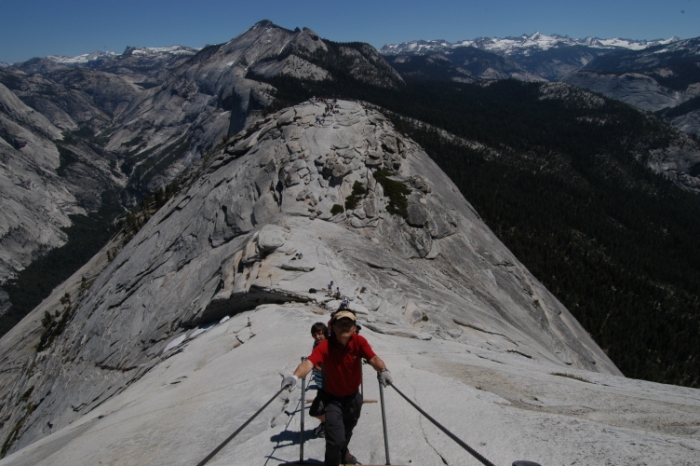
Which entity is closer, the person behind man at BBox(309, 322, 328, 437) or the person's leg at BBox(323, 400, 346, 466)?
the person's leg at BBox(323, 400, 346, 466)

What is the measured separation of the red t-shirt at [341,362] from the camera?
7.27 meters

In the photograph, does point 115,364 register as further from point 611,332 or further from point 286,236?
point 611,332

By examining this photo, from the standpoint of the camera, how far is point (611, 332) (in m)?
72.0

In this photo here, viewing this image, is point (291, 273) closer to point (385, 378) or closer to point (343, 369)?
point (343, 369)

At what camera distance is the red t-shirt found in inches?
286

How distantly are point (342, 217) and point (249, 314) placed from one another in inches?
620

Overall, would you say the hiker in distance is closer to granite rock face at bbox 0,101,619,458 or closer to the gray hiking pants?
the gray hiking pants

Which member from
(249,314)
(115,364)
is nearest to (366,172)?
(249,314)

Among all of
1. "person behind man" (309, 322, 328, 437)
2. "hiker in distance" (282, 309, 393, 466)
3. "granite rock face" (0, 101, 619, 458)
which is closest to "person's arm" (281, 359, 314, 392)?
"hiker in distance" (282, 309, 393, 466)

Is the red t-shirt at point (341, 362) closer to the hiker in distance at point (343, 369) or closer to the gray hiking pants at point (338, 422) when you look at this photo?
the hiker in distance at point (343, 369)

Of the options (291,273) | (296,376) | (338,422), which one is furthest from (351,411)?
(291,273)

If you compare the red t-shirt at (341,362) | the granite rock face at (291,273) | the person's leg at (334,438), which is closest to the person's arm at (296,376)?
the red t-shirt at (341,362)

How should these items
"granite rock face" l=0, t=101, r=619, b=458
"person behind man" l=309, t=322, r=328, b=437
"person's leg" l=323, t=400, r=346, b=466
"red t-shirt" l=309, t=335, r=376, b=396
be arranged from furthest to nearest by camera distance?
"granite rock face" l=0, t=101, r=619, b=458, "person behind man" l=309, t=322, r=328, b=437, "red t-shirt" l=309, t=335, r=376, b=396, "person's leg" l=323, t=400, r=346, b=466

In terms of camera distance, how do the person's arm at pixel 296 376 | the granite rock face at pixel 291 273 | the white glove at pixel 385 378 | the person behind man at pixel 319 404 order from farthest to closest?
1. the granite rock face at pixel 291 273
2. the person behind man at pixel 319 404
3. the white glove at pixel 385 378
4. the person's arm at pixel 296 376
